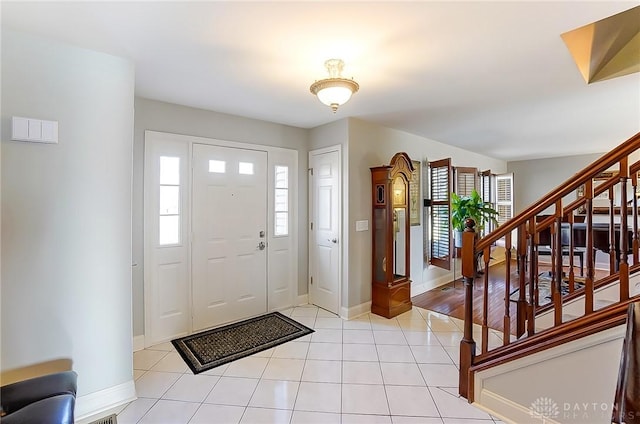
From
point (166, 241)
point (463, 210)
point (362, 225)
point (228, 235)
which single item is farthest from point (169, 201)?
point (463, 210)

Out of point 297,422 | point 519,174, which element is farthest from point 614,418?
point 519,174

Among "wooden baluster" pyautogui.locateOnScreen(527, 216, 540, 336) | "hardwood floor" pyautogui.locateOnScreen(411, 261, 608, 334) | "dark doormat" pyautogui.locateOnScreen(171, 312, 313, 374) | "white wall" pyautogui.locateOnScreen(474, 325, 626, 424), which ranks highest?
"wooden baluster" pyautogui.locateOnScreen(527, 216, 540, 336)

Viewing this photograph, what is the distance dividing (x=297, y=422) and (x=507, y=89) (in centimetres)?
314

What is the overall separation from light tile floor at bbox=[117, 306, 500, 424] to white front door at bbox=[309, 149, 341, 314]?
0.70 m

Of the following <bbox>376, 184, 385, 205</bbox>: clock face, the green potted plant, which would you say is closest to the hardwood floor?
the green potted plant

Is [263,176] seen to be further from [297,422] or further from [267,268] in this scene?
[297,422]

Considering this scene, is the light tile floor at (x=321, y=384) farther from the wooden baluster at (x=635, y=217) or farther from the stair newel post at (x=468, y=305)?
the wooden baluster at (x=635, y=217)

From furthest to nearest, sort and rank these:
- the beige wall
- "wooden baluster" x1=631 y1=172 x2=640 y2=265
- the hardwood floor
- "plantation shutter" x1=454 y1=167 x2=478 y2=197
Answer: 1. the beige wall
2. "plantation shutter" x1=454 y1=167 x2=478 y2=197
3. the hardwood floor
4. "wooden baluster" x1=631 y1=172 x2=640 y2=265

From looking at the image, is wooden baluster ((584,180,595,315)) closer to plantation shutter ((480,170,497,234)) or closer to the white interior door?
the white interior door

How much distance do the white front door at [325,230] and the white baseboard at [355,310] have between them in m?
0.11

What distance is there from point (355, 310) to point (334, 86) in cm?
261

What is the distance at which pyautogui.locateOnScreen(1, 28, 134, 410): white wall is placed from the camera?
1.72 meters

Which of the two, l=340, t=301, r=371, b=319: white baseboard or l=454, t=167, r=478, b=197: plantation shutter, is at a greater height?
l=454, t=167, r=478, b=197: plantation shutter

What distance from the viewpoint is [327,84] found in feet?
6.49
